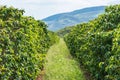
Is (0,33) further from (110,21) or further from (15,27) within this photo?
(110,21)

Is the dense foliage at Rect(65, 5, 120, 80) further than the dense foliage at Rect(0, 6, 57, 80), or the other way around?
the dense foliage at Rect(0, 6, 57, 80)

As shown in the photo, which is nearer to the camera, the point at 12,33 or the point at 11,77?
the point at 11,77

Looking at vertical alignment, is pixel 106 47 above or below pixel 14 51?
below

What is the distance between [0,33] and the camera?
14602mm

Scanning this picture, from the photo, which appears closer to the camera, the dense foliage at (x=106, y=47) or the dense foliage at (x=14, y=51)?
the dense foliage at (x=106, y=47)

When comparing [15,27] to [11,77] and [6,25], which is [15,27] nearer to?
[6,25]

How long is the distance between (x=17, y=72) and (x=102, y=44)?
491 centimetres

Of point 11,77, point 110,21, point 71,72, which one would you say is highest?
point 110,21

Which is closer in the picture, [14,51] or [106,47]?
[14,51]

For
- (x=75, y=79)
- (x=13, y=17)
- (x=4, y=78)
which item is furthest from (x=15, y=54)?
(x=75, y=79)

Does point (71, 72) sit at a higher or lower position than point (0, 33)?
lower

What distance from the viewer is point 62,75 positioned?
2372 cm

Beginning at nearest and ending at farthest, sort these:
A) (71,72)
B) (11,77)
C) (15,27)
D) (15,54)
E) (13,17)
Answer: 1. (11,77)
2. (15,54)
3. (15,27)
4. (13,17)
5. (71,72)


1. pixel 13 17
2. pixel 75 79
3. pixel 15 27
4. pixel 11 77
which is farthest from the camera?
pixel 75 79
